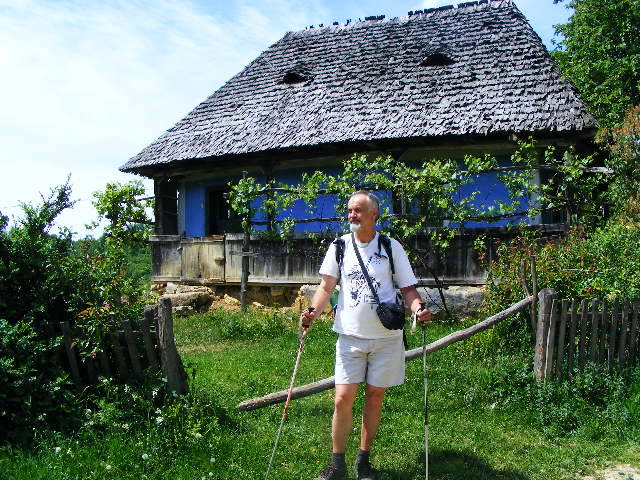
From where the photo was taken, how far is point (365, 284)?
A: 13.0ft

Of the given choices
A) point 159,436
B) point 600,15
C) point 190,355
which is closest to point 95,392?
point 159,436

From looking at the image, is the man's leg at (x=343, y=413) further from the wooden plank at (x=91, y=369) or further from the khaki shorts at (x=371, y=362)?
the wooden plank at (x=91, y=369)

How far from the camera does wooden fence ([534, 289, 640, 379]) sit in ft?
18.3

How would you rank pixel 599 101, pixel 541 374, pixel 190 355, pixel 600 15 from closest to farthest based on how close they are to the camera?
pixel 541 374 < pixel 190 355 < pixel 599 101 < pixel 600 15

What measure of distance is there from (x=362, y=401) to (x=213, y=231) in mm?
9569

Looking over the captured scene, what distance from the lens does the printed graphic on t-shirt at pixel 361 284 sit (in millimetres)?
3922

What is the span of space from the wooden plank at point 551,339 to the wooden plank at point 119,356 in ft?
11.8

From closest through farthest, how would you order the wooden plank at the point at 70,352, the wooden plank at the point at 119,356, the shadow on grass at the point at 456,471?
the shadow on grass at the point at 456,471 < the wooden plank at the point at 70,352 < the wooden plank at the point at 119,356

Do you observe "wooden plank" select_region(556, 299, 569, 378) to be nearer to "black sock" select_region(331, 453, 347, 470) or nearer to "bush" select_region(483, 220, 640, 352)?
"bush" select_region(483, 220, 640, 352)

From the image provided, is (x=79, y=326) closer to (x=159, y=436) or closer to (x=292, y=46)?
(x=159, y=436)

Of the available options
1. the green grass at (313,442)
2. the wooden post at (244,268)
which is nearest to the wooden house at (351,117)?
the wooden post at (244,268)

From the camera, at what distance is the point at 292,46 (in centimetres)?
1625

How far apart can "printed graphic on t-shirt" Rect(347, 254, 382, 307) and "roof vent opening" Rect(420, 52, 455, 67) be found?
10.0 m

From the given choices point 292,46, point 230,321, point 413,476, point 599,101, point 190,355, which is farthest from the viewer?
point 292,46
